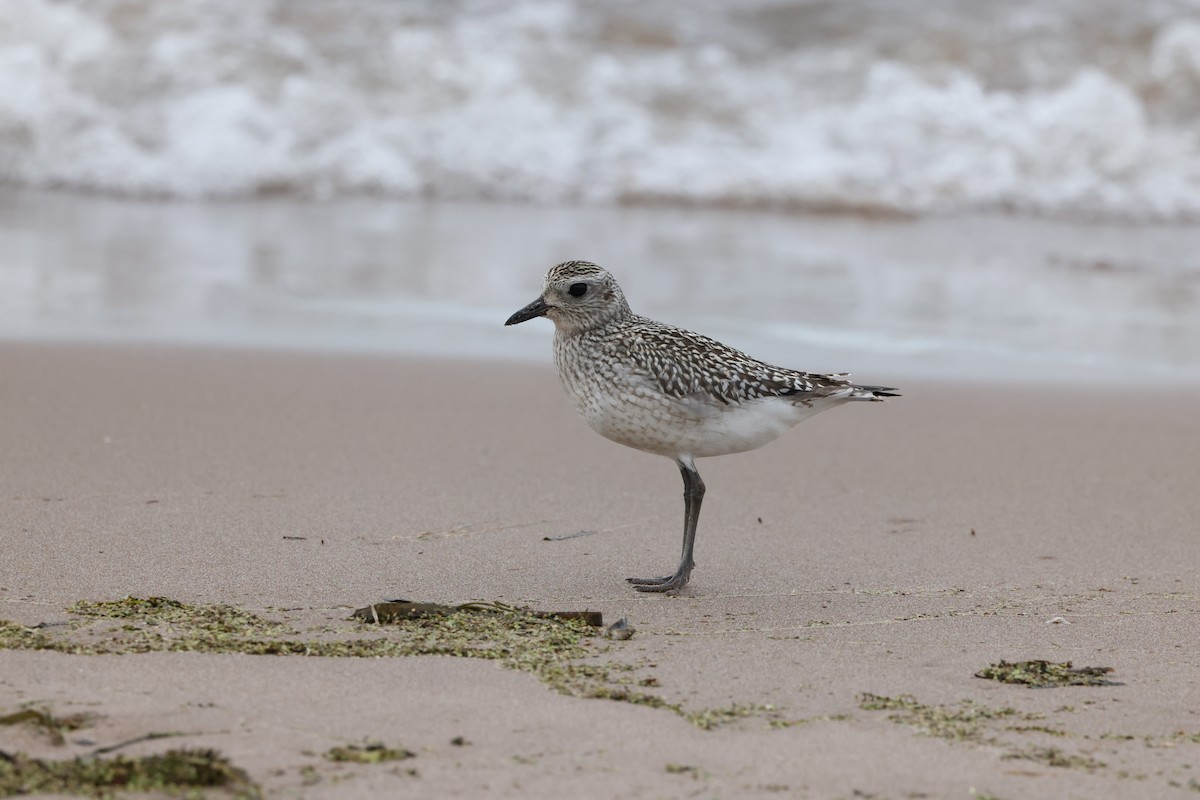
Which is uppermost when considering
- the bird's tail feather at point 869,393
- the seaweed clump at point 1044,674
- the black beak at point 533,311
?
the black beak at point 533,311

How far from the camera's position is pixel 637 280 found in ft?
33.2

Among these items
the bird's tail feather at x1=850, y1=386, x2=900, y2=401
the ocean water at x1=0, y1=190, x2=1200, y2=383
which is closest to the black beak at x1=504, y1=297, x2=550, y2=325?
the bird's tail feather at x1=850, y1=386, x2=900, y2=401

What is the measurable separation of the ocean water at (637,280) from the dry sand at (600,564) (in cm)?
69

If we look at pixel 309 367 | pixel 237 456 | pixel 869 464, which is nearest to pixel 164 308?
pixel 309 367

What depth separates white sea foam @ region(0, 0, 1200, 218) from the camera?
13.6m

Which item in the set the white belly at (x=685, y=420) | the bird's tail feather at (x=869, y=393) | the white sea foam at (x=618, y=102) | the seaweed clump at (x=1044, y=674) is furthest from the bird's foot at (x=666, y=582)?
the white sea foam at (x=618, y=102)

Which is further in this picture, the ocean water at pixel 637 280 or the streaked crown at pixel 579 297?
the ocean water at pixel 637 280

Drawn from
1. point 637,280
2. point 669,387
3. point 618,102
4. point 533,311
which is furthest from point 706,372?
point 618,102

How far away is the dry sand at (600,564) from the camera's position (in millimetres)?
3164

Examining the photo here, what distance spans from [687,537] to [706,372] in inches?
21.9

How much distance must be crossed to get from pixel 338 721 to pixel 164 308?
603 centimetres

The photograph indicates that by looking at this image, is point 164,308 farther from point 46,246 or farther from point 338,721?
point 338,721

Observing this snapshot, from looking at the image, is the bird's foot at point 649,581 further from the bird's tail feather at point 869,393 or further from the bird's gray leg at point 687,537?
the bird's tail feather at point 869,393

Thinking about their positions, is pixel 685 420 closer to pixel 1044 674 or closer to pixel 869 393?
pixel 869 393
